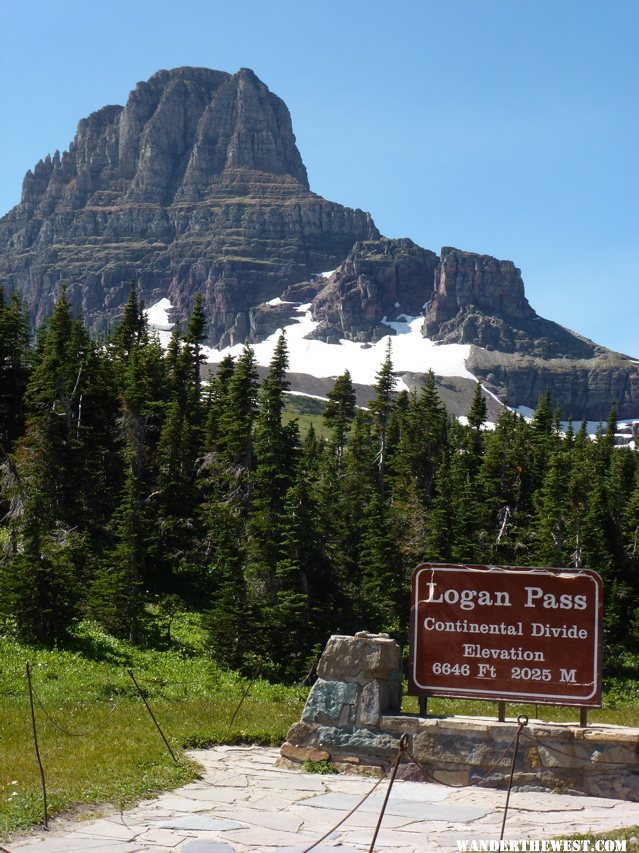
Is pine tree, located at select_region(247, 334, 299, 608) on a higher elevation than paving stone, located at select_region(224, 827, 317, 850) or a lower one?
higher

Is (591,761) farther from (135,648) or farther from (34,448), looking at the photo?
→ (34,448)

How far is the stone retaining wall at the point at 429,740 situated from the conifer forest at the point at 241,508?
18365 mm

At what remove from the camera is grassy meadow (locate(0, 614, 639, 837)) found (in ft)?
35.7

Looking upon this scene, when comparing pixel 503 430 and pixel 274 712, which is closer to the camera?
pixel 274 712

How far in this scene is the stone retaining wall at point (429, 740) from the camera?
11.6 metres

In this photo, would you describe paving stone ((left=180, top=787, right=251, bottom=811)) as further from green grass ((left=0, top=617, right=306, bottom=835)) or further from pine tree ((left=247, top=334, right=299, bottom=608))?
pine tree ((left=247, top=334, right=299, bottom=608))

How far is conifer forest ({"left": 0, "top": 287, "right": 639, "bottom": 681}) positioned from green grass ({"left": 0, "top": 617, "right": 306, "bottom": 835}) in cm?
391

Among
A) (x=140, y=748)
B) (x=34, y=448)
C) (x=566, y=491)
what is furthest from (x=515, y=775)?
(x=566, y=491)

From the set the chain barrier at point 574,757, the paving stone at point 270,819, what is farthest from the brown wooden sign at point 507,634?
the paving stone at point 270,819

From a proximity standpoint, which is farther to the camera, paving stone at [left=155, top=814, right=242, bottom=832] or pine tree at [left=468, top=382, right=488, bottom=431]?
pine tree at [left=468, top=382, right=488, bottom=431]

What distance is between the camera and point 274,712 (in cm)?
1761

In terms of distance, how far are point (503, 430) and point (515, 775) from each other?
5420cm

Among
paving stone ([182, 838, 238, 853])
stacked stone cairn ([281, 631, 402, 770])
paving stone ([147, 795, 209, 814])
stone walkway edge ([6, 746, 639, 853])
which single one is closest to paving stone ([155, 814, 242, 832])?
stone walkway edge ([6, 746, 639, 853])

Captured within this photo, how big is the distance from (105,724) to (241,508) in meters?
27.1
